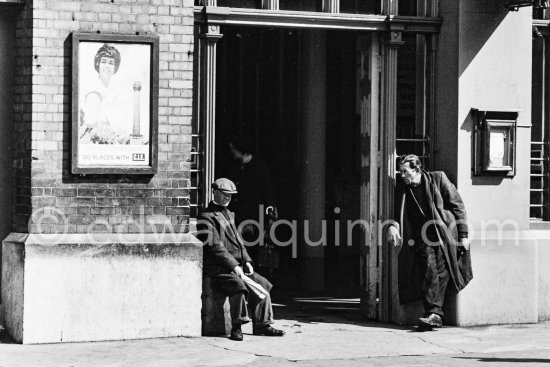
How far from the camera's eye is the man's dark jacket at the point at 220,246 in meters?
10.8

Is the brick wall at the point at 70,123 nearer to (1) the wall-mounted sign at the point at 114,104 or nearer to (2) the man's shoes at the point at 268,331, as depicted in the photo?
(1) the wall-mounted sign at the point at 114,104

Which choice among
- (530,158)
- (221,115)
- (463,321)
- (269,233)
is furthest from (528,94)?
(221,115)

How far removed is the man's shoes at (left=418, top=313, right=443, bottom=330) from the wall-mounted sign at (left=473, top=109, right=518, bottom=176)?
155 centimetres

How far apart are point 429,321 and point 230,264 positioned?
2145 millimetres

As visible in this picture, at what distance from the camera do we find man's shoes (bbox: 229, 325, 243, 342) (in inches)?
421

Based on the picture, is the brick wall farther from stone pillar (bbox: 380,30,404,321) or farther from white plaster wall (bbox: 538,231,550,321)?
white plaster wall (bbox: 538,231,550,321)

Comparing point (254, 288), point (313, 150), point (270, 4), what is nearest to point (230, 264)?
point (254, 288)

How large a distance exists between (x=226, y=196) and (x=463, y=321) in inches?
113

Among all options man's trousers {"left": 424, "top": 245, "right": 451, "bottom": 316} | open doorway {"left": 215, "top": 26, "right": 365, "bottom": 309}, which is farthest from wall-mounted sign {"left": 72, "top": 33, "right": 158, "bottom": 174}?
open doorway {"left": 215, "top": 26, "right": 365, "bottom": 309}

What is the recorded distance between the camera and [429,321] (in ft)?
37.4

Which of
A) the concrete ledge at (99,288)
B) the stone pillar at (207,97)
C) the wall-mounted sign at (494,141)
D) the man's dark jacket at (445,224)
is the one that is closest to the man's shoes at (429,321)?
the man's dark jacket at (445,224)

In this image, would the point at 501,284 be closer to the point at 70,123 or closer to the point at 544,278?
the point at 544,278

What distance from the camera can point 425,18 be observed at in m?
11.9

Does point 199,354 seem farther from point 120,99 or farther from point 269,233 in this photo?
point 269,233
